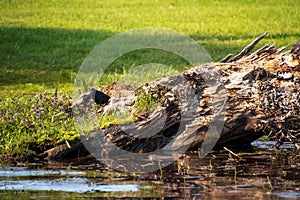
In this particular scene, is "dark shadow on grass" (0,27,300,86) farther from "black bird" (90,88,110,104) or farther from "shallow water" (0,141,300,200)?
"shallow water" (0,141,300,200)

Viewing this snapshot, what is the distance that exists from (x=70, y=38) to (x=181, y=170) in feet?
41.9

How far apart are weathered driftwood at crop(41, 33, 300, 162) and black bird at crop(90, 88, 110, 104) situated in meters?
0.99

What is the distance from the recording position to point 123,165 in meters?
9.48

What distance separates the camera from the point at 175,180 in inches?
339

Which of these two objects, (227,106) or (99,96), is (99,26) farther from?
(227,106)

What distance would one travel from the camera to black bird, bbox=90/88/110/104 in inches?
428

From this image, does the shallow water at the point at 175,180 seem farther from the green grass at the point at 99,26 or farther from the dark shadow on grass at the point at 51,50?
the dark shadow on grass at the point at 51,50

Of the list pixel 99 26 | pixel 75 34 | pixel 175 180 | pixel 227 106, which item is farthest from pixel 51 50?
pixel 175 180

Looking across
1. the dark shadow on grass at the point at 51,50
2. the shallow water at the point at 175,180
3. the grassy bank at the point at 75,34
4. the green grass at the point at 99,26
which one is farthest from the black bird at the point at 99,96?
the dark shadow on grass at the point at 51,50

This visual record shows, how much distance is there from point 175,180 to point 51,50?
11267mm

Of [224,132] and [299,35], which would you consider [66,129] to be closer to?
[224,132]

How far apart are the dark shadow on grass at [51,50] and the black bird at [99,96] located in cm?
509

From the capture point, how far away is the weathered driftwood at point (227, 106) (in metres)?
9.68

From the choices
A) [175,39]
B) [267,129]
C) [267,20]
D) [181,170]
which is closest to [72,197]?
[181,170]
